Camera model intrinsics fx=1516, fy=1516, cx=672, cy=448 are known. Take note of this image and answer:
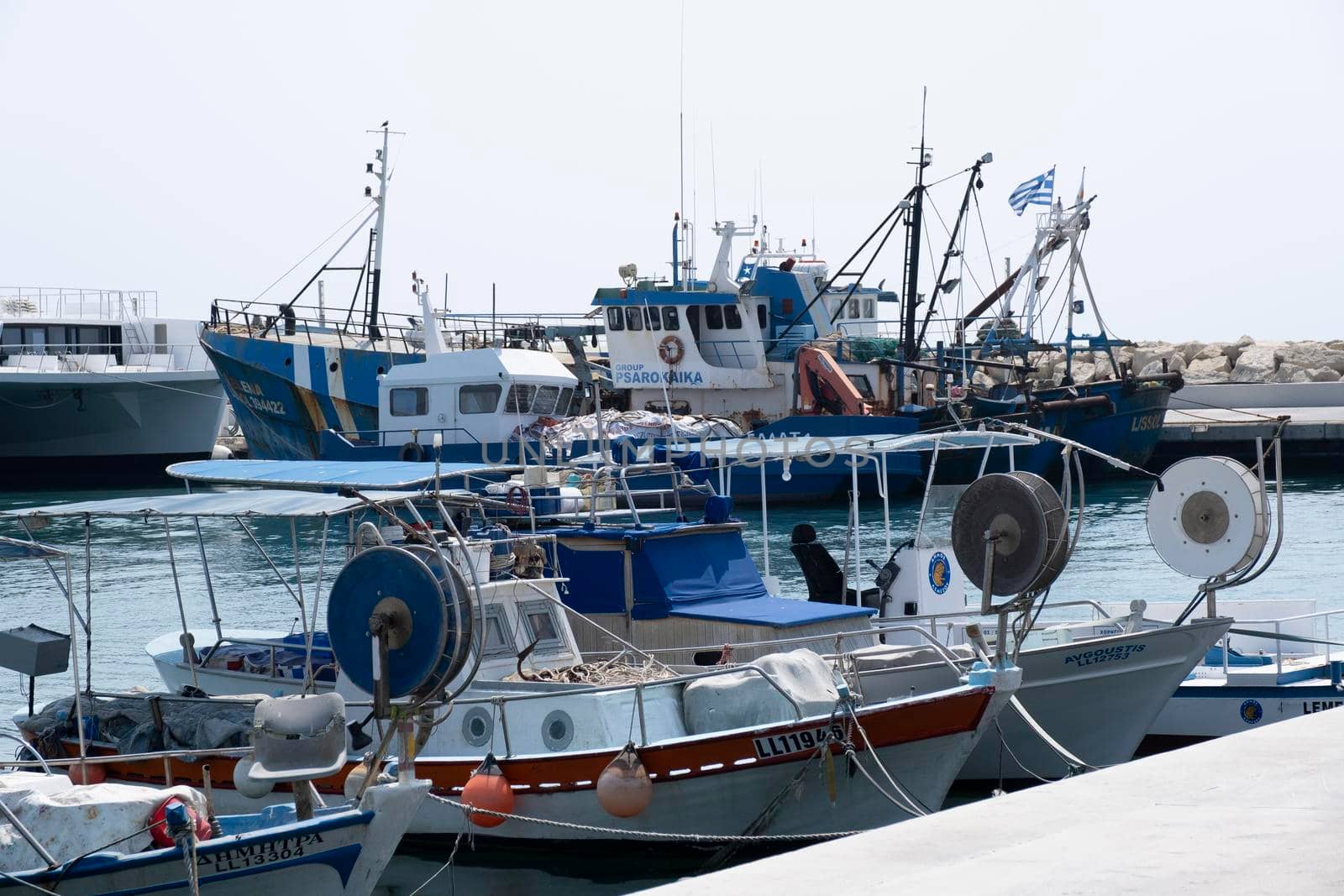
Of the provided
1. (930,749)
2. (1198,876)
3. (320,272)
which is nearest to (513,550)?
(930,749)

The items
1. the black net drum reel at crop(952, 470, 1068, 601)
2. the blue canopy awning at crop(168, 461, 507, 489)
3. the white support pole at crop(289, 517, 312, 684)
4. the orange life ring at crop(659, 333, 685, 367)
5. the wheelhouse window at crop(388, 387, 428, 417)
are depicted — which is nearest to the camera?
the black net drum reel at crop(952, 470, 1068, 601)

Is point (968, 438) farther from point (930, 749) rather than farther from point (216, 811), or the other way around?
point (216, 811)

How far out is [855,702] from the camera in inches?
432

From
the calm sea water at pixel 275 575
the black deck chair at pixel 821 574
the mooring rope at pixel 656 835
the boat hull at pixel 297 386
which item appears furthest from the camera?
the boat hull at pixel 297 386

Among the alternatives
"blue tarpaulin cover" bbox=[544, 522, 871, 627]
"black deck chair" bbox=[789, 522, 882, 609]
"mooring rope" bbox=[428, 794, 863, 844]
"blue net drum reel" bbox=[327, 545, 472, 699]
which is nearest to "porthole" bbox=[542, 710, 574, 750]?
"mooring rope" bbox=[428, 794, 863, 844]

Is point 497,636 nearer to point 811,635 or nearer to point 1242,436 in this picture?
point 811,635

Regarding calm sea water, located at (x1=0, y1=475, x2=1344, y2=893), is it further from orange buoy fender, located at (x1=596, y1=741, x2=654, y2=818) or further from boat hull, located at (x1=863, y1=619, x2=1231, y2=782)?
boat hull, located at (x1=863, y1=619, x2=1231, y2=782)

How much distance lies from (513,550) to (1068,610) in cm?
1118

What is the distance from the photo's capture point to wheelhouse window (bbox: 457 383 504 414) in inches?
1307

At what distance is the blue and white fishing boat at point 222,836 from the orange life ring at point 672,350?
32.4 metres

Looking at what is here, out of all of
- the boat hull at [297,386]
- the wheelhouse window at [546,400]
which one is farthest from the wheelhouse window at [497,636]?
the boat hull at [297,386]

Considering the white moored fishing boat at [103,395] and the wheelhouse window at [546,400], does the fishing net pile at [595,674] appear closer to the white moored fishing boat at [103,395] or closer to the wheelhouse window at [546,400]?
the wheelhouse window at [546,400]

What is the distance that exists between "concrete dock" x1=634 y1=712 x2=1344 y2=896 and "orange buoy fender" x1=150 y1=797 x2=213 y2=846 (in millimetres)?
3271

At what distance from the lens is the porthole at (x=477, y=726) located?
11391 mm
